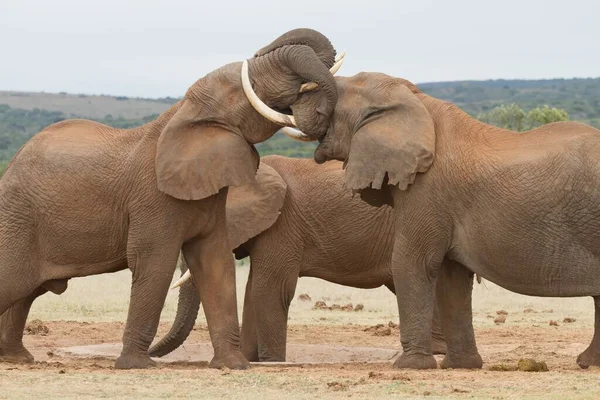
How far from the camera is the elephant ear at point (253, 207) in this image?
13.6m

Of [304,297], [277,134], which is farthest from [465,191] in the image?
[277,134]

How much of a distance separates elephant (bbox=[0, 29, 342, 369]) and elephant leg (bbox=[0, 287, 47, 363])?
2.28 ft

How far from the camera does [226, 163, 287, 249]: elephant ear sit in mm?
13648

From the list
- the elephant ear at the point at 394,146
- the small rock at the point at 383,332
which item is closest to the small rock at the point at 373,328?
the small rock at the point at 383,332

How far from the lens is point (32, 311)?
19078 mm

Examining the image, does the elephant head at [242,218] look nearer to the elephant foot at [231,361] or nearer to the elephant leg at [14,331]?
the elephant leg at [14,331]

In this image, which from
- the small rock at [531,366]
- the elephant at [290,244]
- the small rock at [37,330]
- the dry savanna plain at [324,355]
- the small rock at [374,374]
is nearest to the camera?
the dry savanna plain at [324,355]

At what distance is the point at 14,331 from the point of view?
13047 mm

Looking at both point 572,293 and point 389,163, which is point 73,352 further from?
point 572,293

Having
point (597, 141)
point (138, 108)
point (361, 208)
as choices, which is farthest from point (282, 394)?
point (138, 108)

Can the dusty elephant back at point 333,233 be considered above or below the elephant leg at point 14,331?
above

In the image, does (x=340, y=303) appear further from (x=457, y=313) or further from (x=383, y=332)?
(x=457, y=313)

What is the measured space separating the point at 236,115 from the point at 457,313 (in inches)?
97.6

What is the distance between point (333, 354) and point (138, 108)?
8716 cm
